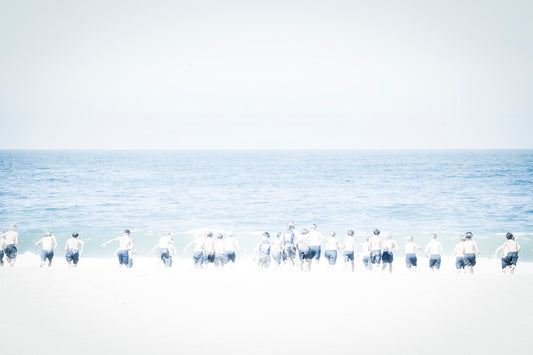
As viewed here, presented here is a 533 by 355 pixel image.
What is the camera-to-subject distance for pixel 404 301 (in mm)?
9867

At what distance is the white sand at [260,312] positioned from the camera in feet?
24.8

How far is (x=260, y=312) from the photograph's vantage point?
30.2ft

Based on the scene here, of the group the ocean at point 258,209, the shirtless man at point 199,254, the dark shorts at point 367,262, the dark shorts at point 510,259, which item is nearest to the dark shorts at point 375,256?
the dark shorts at point 367,262

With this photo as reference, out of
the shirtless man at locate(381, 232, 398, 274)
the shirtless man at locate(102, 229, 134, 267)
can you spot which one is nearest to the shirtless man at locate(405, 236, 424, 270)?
the shirtless man at locate(381, 232, 398, 274)

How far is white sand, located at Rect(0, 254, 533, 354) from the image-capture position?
24.8 ft

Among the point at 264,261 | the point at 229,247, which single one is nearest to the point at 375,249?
the point at 264,261

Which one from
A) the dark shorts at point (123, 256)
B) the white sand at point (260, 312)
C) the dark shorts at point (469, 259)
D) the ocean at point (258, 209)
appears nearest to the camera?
the white sand at point (260, 312)

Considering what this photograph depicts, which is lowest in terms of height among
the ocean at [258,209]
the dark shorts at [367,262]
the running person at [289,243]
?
the ocean at [258,209]

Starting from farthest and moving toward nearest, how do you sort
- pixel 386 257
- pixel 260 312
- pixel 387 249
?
pixel 386 257 → pixel 387 249 → pixel 260 312

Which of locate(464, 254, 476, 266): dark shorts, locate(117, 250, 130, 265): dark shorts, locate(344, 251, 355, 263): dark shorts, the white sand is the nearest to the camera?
the white sand

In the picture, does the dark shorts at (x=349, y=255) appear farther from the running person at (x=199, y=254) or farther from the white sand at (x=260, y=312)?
the running person at (x=199, y=254)

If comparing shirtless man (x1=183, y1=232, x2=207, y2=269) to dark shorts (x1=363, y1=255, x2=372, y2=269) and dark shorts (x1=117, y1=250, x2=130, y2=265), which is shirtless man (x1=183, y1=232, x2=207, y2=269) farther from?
dark shorts (x1=363, y1=255, x2=372, y2=269)

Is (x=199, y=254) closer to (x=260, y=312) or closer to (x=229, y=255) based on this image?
(x=229, y=255)

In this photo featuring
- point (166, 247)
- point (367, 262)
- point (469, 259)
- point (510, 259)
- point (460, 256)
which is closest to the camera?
point (510, 259)
